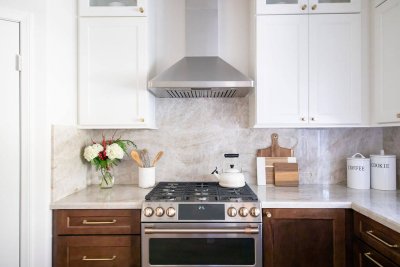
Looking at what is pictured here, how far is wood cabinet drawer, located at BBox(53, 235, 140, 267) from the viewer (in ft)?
5.24

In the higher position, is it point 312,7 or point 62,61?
point 312,7

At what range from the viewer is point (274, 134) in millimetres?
2209

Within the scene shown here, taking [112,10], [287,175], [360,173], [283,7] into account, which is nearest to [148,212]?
[287,175]

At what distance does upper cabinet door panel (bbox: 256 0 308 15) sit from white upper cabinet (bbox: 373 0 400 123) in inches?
20.4

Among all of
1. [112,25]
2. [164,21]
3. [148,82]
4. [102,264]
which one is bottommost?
[102,264]

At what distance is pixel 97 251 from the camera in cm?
161

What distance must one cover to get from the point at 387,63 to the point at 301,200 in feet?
3.67

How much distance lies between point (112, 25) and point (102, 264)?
168cm

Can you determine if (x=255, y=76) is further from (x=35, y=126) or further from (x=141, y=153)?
(x=35, y=126)

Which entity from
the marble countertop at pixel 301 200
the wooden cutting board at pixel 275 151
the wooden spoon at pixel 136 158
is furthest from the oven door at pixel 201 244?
the wooden cutting board at pixel 275 151

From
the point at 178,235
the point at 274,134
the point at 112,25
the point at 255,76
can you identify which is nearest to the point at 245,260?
the point at 178,235

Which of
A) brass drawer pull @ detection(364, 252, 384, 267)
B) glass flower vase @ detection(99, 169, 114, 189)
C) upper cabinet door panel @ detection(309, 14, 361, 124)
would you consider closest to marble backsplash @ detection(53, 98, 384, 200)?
glass flower vase @ detection(99, 169, 114, 189)

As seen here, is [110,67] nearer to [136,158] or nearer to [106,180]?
[136,158]

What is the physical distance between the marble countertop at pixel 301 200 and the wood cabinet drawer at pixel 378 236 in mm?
46
